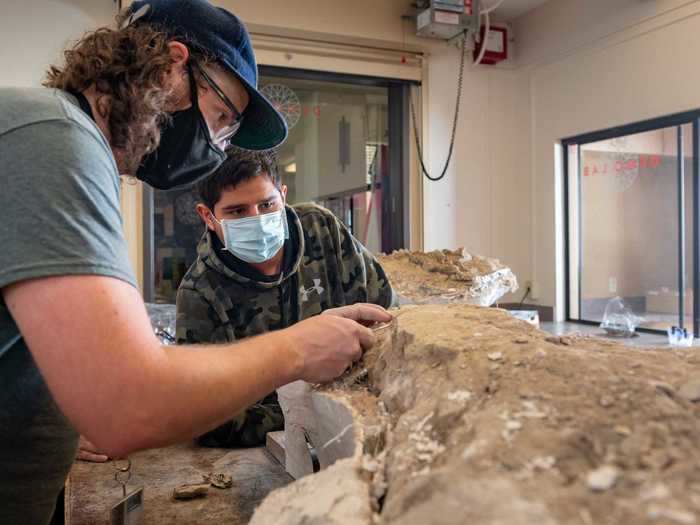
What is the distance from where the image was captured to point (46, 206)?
0.68 meters

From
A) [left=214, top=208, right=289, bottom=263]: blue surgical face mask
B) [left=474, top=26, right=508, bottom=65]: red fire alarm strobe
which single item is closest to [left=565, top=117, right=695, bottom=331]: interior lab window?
[left=474, top=26, right=508, bottom=65]: red fire alarm strobe

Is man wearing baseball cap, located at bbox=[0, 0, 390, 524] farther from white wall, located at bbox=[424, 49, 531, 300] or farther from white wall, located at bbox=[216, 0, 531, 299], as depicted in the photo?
white wall, located at bbox=[424, 49, 531, 300]

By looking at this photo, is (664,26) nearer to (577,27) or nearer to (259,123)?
(577,27)

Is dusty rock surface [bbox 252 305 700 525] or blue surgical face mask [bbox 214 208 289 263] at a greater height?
blue surgical face mask [bbox 214 208 289 263]

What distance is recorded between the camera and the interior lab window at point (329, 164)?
10.9 feet

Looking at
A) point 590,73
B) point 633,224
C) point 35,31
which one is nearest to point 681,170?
point 633,224

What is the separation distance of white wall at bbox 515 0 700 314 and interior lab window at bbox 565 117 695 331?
0.13m

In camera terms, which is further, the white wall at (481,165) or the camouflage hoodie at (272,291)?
the white wall at (481,165)

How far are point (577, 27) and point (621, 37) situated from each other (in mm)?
354

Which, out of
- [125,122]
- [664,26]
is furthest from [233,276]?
[664,26]

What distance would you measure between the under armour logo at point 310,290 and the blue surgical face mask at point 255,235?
0.53 feet

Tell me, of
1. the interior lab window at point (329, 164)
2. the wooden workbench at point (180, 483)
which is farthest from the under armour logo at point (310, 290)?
the interior lab window at point (329, 164)

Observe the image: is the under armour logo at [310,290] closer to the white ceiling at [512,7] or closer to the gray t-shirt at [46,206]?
the gray t-shirt at [46,206]

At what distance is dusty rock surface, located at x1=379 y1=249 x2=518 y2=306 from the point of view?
93.2 inches
